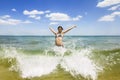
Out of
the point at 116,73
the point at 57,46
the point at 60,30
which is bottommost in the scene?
the point at 116,73

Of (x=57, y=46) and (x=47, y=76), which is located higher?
(x=57, y=46)

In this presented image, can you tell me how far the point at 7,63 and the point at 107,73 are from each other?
4.72m

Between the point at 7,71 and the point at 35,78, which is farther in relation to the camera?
the point at 7,71

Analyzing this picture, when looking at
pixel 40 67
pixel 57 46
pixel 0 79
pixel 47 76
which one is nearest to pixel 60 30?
pixel 57 46

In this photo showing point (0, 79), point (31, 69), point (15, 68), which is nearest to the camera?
point (0, 79)

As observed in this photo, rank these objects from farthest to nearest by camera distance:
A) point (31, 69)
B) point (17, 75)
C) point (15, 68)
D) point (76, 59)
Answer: point (76, 59)
point (15, 68)
point (31, 69)
point (17, 75)

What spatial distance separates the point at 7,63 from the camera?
33.9ft

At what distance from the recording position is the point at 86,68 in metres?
8.41

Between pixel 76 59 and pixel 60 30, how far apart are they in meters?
1.46

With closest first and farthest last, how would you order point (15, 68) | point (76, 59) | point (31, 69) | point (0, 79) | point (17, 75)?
point (0, 79), point (17, 75), point (31, 69), point (15, 68), point (76, 59)

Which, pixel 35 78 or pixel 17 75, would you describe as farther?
pixel 17 75

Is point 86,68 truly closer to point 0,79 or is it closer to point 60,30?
point 60,30

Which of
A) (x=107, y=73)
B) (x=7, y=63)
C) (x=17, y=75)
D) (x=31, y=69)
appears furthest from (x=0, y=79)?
(x=107, y=73)

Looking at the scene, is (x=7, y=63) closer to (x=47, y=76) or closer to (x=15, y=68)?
(x=15, y=68)
